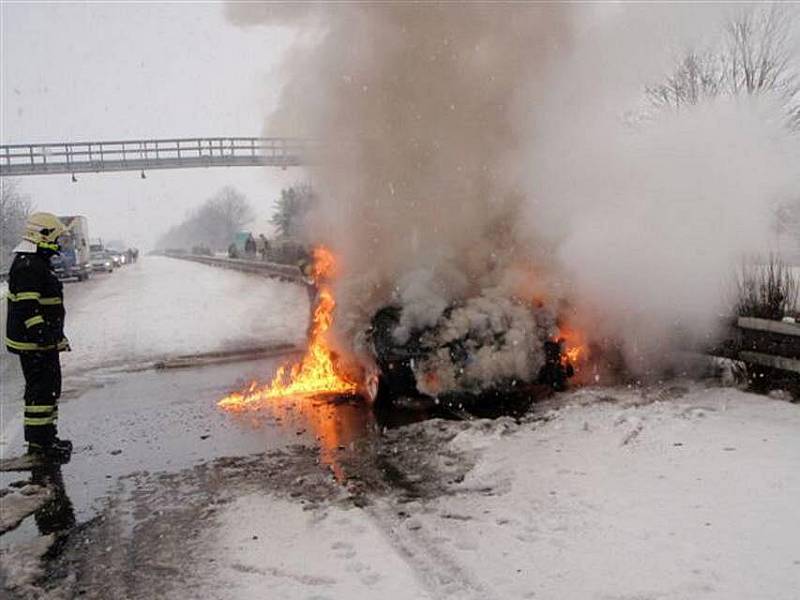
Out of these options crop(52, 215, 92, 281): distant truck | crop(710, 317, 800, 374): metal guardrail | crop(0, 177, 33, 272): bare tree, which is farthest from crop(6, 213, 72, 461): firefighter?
crop(0, 177, 33, 272): bare tree

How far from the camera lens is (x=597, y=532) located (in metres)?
3.88

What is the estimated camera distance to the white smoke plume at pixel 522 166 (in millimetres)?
7074

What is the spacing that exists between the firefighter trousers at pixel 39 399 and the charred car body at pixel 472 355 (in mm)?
3054

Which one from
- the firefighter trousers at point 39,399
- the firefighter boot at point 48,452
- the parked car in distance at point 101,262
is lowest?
the firefighter boot at point 48,452

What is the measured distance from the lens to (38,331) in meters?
6.30

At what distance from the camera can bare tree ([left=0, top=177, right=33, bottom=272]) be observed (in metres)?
48.2

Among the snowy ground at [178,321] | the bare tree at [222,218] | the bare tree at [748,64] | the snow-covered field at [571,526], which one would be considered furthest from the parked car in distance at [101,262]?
the bare tree at [222,218]

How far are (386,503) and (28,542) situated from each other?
7.61 ft

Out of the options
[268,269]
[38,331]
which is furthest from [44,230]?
[268,269]

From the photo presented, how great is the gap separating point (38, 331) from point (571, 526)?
4978mm

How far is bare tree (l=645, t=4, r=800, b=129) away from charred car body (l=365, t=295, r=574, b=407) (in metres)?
18.0

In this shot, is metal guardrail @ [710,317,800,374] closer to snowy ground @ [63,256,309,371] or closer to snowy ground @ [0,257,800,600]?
snowy ground @ [0,257,800,600]

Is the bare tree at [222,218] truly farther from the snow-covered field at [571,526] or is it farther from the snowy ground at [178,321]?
the snow-covered field at [571,526]

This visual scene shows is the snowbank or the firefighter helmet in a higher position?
the firefighter helmet
